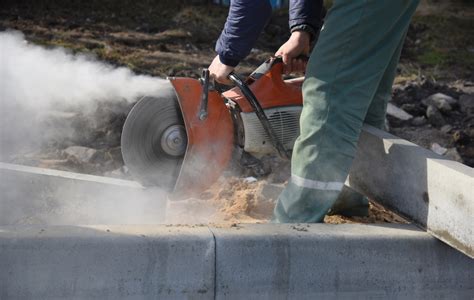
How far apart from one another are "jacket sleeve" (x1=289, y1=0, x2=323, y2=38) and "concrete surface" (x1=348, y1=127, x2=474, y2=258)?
0.68 m

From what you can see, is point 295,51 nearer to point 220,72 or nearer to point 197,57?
point 220,72

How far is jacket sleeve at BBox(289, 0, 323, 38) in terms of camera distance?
4055 mm

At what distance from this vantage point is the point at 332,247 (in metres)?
3.28

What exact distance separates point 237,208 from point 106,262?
5.03ft

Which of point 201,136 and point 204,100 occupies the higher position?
point 204,100

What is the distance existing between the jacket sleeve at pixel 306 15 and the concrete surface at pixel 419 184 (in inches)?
26.9

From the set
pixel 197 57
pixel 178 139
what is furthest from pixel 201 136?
pixel 197 57

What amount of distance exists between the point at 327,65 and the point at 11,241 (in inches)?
67.2

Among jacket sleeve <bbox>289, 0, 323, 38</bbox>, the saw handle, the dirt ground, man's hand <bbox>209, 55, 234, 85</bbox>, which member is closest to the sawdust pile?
the dirt ground

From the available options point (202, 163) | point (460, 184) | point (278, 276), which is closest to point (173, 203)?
point (202, 163)

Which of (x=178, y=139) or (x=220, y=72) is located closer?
(x=220, y=72)

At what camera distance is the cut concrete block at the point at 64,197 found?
460cm

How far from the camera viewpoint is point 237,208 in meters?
4.41

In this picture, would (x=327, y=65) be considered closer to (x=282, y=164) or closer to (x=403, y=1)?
(x=403, y=1)
